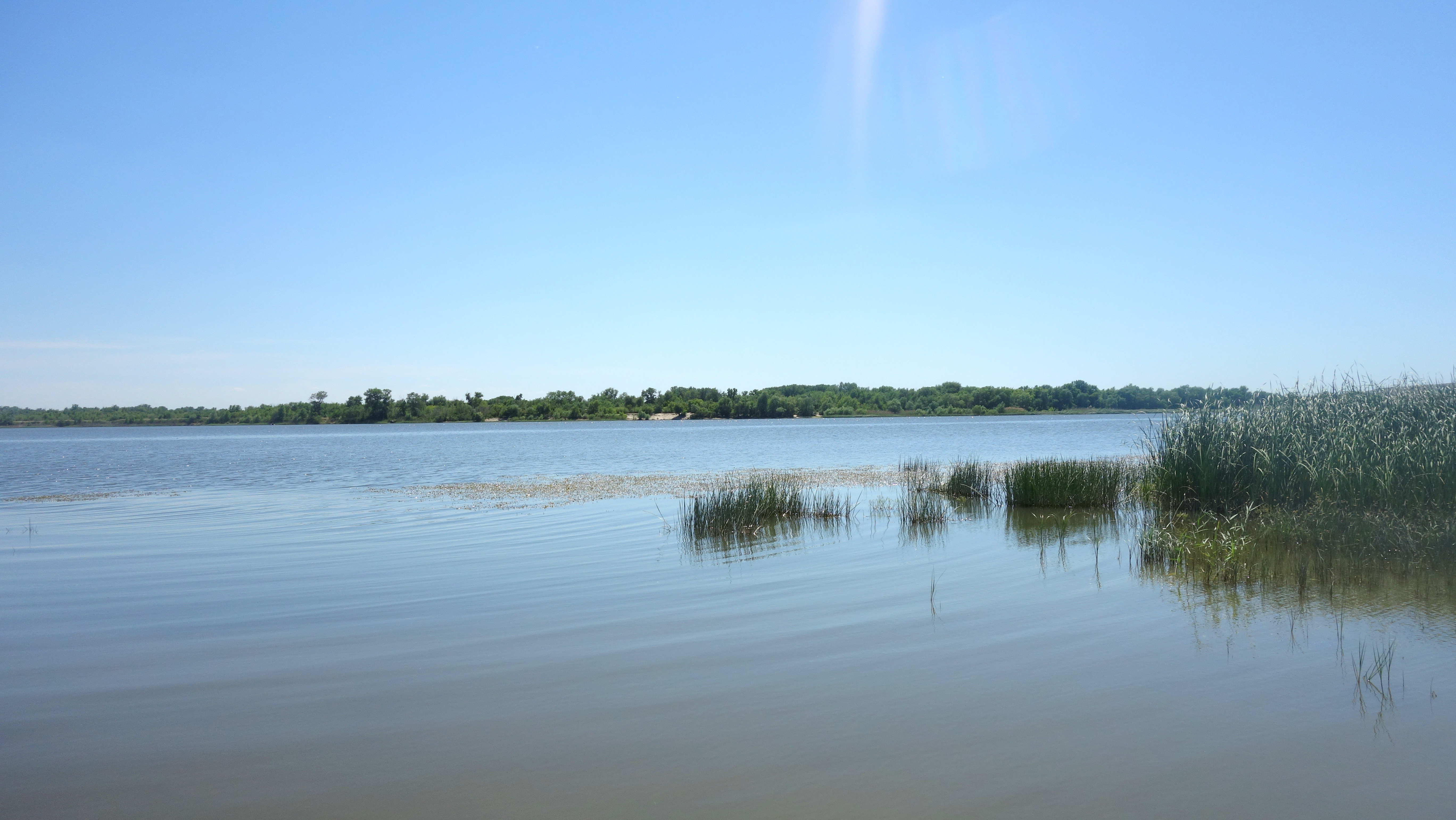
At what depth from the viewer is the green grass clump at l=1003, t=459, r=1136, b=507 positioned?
589 inches

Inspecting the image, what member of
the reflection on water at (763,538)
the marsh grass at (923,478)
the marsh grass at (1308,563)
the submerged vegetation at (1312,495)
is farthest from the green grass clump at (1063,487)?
the reflection on water at (763,538)

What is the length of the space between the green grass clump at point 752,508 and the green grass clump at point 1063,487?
321cm

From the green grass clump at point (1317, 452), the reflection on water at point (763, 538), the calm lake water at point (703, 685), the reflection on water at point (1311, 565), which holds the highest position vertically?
the green grass clump at point (1317, 452)

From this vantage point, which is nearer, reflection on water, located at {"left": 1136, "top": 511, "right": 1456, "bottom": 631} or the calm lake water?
the calm lake water

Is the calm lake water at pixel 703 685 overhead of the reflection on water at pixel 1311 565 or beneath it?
beneath

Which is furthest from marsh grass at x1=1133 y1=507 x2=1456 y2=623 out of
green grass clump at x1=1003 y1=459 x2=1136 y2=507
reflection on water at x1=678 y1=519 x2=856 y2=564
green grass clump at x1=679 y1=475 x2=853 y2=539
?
green grass clump at x1=679 y1=475 x2=853 y2=539

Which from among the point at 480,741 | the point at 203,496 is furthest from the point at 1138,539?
the point at 203,496

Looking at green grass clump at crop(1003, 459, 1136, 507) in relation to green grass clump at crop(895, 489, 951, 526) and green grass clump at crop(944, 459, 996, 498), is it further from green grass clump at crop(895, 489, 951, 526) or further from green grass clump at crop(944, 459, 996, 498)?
green grass clump at crop(895, 489, 951, 526)

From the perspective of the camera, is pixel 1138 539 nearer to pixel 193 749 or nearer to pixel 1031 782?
pixel 1031 782

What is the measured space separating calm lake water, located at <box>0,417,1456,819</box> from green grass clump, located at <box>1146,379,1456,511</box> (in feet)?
10.4

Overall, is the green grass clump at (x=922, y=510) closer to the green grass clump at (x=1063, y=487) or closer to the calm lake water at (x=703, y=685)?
the green grass clump at (x=1063, y=487)

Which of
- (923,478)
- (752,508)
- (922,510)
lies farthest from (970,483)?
(752,508)

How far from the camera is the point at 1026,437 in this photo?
150 feet

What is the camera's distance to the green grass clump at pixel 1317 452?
408 inches
